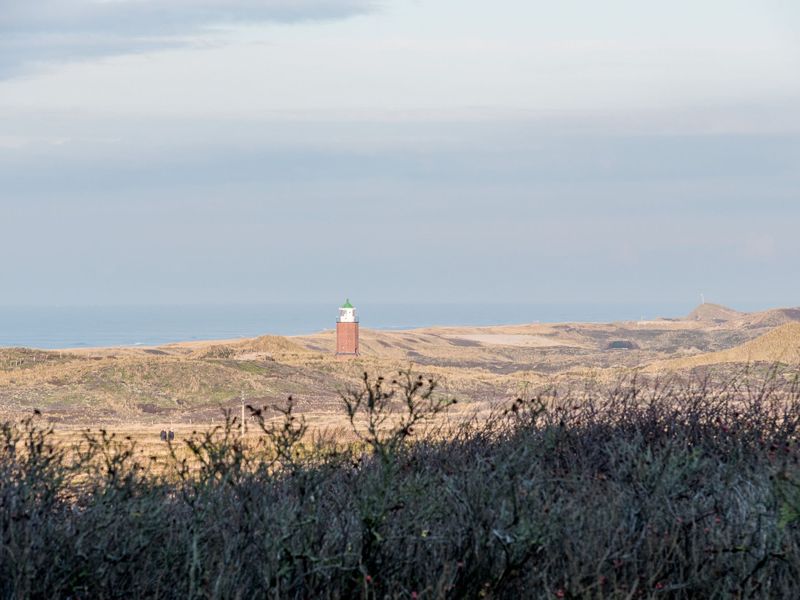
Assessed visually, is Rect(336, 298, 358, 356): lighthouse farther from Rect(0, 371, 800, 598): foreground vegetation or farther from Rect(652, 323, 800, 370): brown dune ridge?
Rect(0, 371, 800, 598): foreground vegetation

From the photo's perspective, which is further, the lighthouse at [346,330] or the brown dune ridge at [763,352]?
the lighthouse at [346,330]

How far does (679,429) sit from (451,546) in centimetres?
553

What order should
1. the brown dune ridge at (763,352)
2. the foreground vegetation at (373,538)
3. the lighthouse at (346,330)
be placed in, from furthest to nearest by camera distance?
the lighthouse at (346,330), the brown dune ridge at (763,352), the foreground vegetation at (373,538)

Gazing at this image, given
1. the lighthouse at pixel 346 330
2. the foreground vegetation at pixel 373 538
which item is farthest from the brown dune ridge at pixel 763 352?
the foreground vegetation at pixel 373 538

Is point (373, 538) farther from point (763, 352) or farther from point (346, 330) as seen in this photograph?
point (346, 330)

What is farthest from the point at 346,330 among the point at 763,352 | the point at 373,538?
the point at 373,538

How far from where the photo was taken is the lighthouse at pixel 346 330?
49.8 meters

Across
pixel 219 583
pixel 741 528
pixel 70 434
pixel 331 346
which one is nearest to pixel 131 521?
pixel 219 583

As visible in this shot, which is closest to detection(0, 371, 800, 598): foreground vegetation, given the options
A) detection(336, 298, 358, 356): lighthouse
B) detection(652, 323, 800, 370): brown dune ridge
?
detection(652, 323, 800, 370): brown dune ridge

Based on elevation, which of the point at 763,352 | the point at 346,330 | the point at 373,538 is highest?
the point at 346,330

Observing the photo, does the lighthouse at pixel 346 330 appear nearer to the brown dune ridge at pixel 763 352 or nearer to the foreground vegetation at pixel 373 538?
the brown dune ridge at pixel 763 352

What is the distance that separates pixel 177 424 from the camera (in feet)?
90.4

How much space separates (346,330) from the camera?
49.9 m

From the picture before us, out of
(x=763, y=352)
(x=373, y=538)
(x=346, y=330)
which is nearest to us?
(x=373, y=538)
